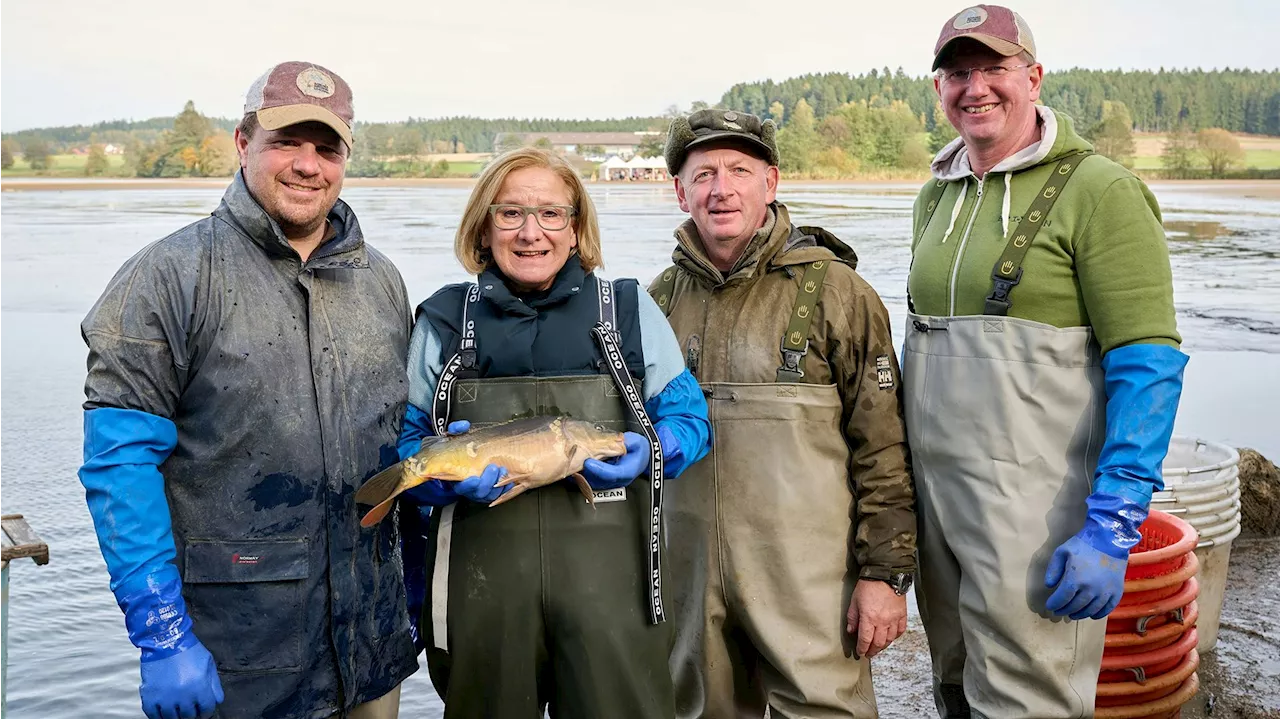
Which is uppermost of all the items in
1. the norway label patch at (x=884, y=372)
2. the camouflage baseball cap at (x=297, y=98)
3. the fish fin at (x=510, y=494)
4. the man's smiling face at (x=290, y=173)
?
the camouflage baseball cap at (x=297, y=98)

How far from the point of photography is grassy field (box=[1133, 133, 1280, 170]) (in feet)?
312

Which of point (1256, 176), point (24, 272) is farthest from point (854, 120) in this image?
point (24, 272)

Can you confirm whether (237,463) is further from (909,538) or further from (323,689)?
(909,538)

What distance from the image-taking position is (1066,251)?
11.7 feet

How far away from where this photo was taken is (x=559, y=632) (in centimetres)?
327

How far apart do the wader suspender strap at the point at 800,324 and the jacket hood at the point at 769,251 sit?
0.06m

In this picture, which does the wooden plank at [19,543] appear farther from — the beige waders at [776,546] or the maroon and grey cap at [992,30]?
the maroon and grey cap at [992,30]

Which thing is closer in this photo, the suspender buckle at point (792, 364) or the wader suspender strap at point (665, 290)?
the suspender buckle at point (792, 364)

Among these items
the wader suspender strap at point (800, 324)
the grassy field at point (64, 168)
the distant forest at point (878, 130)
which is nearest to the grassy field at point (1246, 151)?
the distant forest at point (878, 130)

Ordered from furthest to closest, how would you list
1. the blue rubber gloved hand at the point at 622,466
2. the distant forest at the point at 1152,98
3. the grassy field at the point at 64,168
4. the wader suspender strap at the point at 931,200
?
the distant forest at the point at 1152,98 → the grassy field at the point at 64,168 → the wader suspender strap at the point at 931,200 → the blue rubber gloved hand at the point at 622,466

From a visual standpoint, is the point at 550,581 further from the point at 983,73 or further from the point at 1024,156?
the point at 983,73

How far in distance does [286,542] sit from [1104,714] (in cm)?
331

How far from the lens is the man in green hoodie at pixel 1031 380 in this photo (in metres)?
3.41

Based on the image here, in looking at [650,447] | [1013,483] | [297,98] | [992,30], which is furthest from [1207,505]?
[297,98]
